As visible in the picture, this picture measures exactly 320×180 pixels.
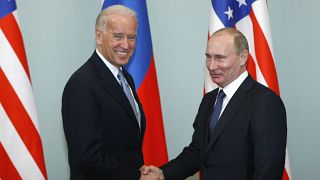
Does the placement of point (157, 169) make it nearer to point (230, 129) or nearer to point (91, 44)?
point (230, 129)

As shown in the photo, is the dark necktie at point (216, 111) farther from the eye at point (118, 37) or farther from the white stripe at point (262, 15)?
the white stripe at point (262, 15)

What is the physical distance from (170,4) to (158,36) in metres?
0.26

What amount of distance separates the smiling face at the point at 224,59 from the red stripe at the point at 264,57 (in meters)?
0.87

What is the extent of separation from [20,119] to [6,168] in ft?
0.91

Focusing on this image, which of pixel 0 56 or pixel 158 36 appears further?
pixel 158 36

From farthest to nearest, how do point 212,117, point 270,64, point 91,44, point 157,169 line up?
1. point 91,44
2. point 270,64
3. point 157,169
4. point 212,117

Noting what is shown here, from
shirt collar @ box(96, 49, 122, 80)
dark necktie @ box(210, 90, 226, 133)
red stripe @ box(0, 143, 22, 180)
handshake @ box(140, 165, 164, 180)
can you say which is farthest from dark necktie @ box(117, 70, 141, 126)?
red stripe @ box(0, 143, 22, 180)

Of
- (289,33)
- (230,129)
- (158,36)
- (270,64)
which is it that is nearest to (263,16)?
(270,64)

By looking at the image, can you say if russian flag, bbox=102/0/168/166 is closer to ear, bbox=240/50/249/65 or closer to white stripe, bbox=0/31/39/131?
white stripe, bbox=0/31/39/131

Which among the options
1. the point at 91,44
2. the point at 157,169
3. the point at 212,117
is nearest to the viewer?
the point at 212,117

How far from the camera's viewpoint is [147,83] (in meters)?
3.05

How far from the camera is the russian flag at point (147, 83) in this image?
3.00 metres

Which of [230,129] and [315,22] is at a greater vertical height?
[315,22]

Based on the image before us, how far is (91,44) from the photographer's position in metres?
3.45
